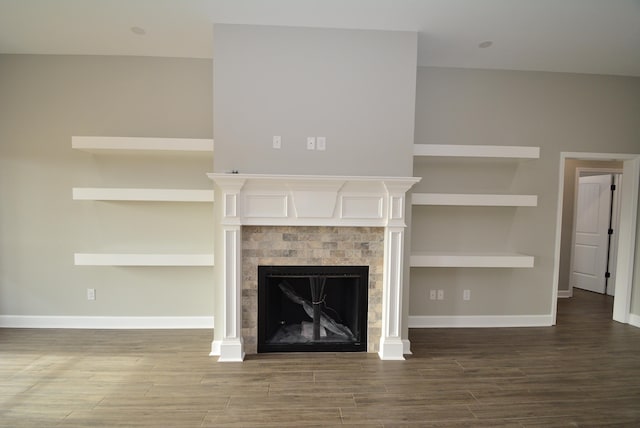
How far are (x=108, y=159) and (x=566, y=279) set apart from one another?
6.42 metres

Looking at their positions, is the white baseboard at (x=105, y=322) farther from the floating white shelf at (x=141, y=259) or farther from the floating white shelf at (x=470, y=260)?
the floating white shelf at (x=470, y=260)

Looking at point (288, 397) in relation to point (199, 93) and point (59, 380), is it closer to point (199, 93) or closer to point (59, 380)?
point (59, 380)

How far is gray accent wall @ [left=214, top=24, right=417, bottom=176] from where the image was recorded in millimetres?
2641

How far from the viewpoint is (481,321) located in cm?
348

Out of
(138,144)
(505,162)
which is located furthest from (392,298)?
(138,144)

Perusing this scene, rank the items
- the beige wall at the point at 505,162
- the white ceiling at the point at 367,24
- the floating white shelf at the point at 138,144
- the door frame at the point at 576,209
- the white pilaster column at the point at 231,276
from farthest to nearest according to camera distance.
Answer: the door frame at the point at 576,209 → the beige wall at the point at 505,162 → the floating white shelf at the point at 138,144 → the white pilaster column at the point at 231,276 → the white ceiling at the point at 367,24

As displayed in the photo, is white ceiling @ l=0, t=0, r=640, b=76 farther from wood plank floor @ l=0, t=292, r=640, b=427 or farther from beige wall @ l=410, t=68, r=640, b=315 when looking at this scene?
wood plank floor @ l=0, t=292, r=640, b=427

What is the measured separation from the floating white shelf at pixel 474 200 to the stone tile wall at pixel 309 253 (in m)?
0.64

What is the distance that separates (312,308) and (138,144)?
7.48 feet

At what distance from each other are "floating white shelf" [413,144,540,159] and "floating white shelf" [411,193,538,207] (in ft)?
1.32

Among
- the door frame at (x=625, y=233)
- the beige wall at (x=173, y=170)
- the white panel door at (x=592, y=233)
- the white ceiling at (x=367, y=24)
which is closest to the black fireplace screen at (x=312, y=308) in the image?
the beige wall at (x=173, y=170)

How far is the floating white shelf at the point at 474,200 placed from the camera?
3064 mm

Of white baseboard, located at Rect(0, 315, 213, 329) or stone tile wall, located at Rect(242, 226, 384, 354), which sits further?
white baseboard, located at Rect(0, 315, 213, 329)

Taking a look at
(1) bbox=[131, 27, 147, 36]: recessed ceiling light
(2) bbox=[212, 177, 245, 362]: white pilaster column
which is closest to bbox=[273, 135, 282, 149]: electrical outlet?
(2) bbox=[212, 177, 245, 362]: white pilaster column
